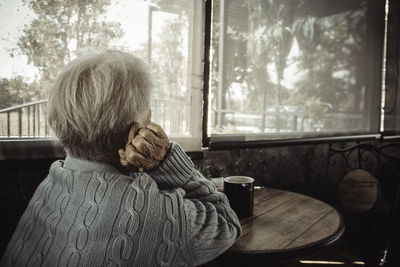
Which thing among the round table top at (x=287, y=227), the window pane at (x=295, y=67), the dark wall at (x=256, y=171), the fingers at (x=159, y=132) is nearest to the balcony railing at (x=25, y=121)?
the dark wall at (x=256, y=171)

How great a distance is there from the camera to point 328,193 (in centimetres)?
298

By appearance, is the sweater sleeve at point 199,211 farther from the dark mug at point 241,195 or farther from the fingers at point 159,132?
the dark mug at point 241,195

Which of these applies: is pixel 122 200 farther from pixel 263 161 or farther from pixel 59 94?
pixel 263 161

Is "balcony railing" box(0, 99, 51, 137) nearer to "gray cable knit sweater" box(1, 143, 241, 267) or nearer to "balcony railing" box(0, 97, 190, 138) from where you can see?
"balcony railing" box(0, 97, 190, 138)

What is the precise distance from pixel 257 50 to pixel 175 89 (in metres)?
0.90

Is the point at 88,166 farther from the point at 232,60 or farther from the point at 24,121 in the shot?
the point at 232,60

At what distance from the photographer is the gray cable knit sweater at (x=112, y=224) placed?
2.29 ft

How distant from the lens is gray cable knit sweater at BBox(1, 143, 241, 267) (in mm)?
698

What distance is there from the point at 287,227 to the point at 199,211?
1.31ft

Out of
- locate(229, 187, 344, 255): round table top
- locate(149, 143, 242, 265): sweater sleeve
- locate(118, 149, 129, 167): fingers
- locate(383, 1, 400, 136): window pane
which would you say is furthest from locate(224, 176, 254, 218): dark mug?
locate(383, 1, 400, 136): window pane

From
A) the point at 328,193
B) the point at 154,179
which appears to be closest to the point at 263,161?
the point at 328,193

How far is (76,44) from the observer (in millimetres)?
1526

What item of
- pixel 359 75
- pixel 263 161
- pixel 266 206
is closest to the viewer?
pixel 266 206

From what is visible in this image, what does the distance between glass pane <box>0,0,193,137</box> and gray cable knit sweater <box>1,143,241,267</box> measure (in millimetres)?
466
